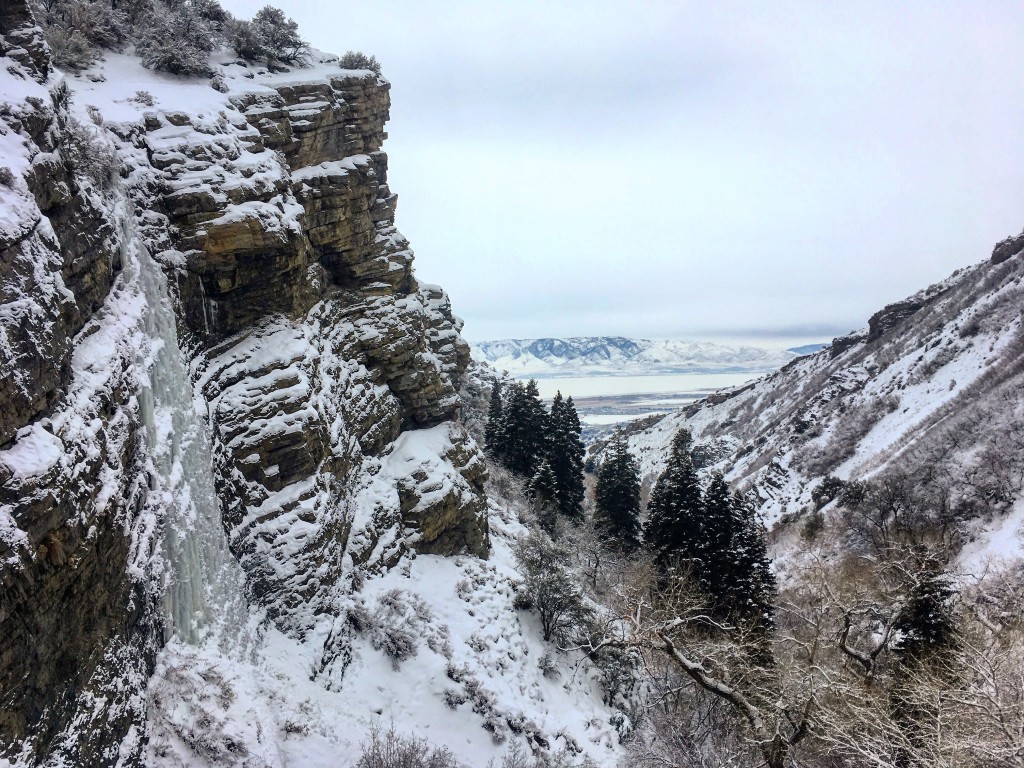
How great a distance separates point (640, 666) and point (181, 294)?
24.3 m

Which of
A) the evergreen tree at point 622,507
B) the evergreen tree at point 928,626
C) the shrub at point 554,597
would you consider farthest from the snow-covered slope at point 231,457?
the evergreen tree at point 622,507

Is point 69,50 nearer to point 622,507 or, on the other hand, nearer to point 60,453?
point 60,453

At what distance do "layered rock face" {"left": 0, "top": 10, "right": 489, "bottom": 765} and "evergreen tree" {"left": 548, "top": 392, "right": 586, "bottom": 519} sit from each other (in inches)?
482

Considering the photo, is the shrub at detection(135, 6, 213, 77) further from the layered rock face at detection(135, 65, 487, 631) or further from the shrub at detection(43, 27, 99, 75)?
the layered rock face at detection(135, 65, 487, 631)

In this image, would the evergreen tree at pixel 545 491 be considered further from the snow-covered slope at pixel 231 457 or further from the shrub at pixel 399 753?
the shrub at pixel 399 753

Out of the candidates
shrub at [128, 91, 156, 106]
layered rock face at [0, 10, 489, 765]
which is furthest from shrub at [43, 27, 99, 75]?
layered rock face at [0, 10, 489, 765]

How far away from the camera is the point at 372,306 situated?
27.3 metres

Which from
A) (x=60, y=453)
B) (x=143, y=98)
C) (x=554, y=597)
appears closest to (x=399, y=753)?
(x=554, y=597)

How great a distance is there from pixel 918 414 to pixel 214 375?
58204mm

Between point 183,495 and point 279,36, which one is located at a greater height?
point 279,36

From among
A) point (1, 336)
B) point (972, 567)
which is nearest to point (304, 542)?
point (1, 336)

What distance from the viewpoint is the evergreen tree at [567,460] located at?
140 feet

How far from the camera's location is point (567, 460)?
4381cm

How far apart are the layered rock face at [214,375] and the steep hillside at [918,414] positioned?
3179 cm
